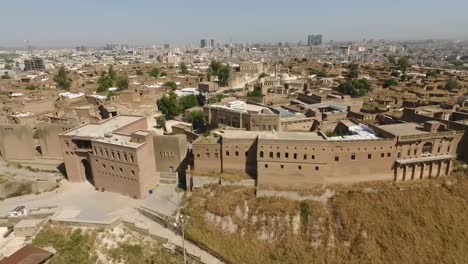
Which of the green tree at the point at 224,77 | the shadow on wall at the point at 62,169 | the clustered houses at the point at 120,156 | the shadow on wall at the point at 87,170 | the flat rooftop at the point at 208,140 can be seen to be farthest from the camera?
the green tree at the point at 224,77

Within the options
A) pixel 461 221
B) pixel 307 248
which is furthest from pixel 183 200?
pixel 461 221

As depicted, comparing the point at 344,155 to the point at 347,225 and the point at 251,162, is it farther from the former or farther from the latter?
the point at 251,162

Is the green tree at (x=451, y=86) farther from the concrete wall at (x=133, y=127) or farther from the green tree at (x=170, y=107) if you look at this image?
the concrete wall at (x=133, y=127)

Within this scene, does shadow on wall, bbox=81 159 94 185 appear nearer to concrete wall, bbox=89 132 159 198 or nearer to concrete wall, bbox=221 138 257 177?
concrete wall, bbox=89 132 159 198

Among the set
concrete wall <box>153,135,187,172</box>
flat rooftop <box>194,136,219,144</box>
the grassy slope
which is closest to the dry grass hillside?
the grassy slope

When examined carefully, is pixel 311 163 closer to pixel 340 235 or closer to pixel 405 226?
pixel 340 235

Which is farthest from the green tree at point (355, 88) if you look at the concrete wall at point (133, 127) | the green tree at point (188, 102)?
the concrete wall at point (133, 127)

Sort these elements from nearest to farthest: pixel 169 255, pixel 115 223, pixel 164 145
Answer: pixel 169 255
pixel 115 223
pixel 164 145
